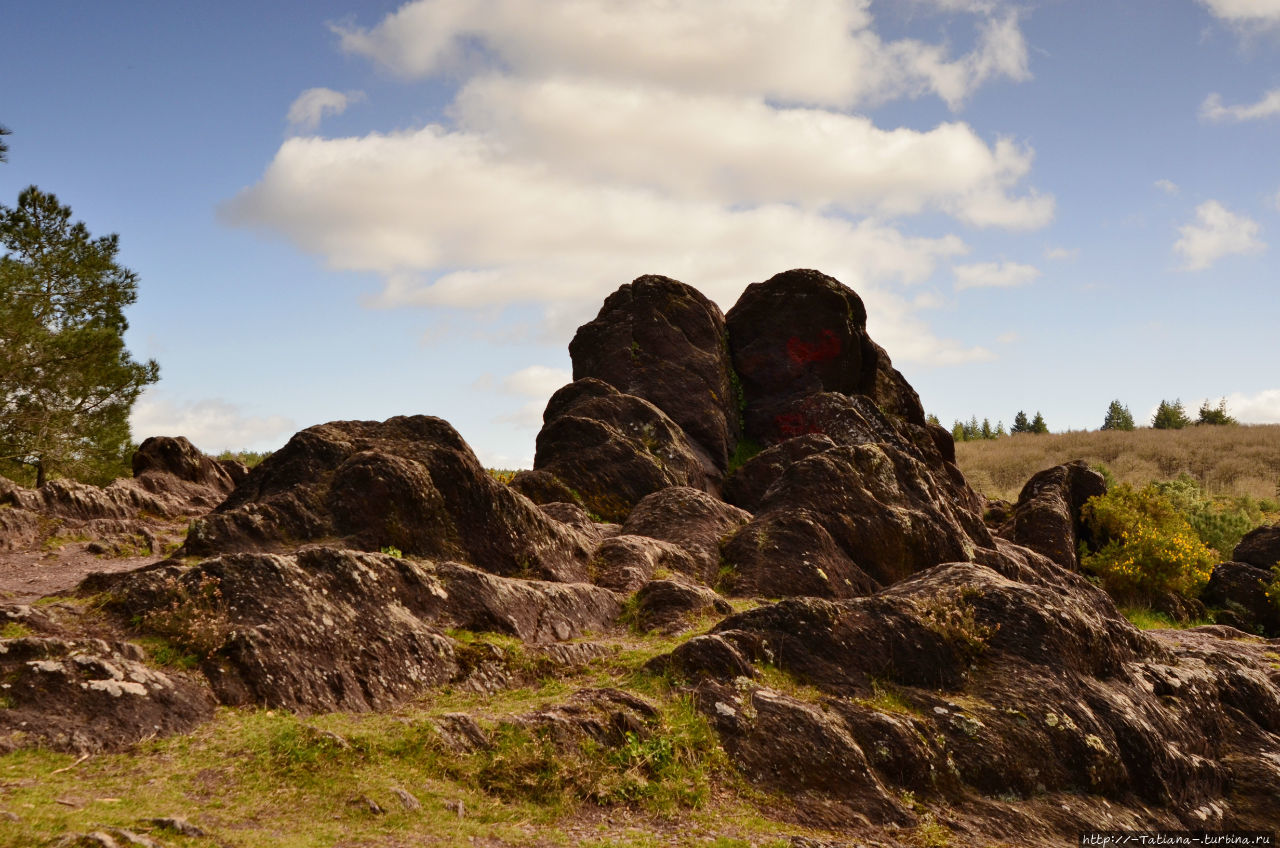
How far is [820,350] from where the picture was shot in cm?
3944

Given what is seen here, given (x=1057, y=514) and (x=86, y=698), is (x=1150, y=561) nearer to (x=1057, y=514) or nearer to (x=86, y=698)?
(x=1057, y=514)

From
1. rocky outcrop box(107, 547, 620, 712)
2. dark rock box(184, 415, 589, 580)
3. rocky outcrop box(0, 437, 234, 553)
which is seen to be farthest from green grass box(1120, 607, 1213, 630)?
rocky outcrop box(0, 437, 234, 553)

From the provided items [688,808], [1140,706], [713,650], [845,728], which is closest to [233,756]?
[688,808]

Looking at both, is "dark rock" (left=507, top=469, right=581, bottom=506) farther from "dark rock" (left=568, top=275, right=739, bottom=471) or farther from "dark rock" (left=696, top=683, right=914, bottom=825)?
"dark rock" (left=696, top=683, right=914, bottom=825)

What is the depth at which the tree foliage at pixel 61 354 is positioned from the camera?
4188 centimetres

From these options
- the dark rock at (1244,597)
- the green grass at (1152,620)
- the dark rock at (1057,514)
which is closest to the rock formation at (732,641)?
the green grass at (1152,620)

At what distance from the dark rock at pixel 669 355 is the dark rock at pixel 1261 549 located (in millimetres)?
22291

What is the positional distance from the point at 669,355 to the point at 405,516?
20.7 m

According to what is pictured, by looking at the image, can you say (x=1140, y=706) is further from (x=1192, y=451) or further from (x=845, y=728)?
(x=1192, y=451)

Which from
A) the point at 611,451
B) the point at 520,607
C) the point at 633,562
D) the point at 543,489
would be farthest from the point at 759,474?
the point at 520,607

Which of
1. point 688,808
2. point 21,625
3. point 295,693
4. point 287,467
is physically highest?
point 287,467

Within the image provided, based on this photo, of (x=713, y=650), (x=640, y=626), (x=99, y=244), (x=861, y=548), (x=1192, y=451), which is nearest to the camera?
(x=713, y=650)

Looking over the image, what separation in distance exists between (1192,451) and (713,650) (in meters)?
102

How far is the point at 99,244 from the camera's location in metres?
49.6
